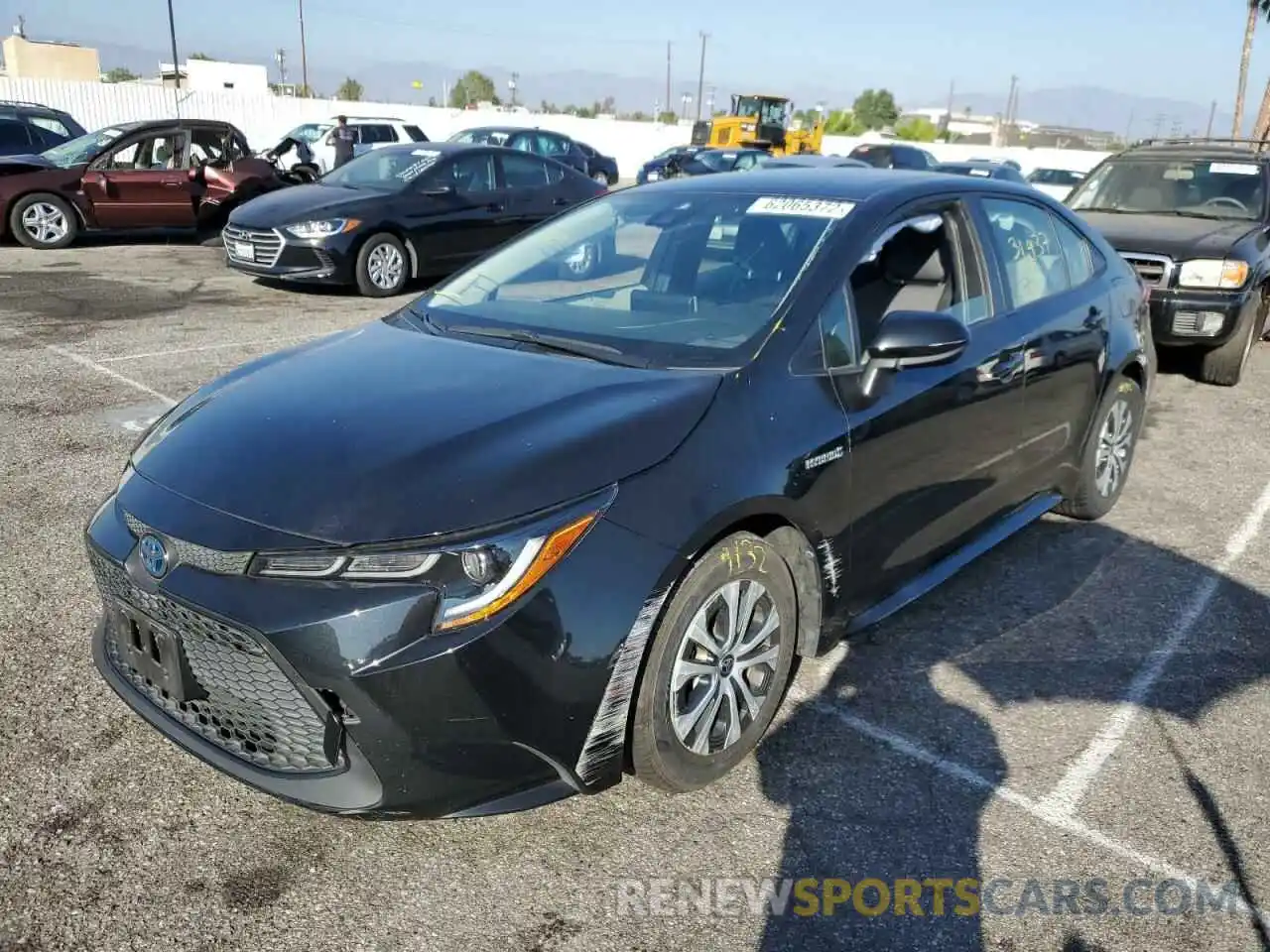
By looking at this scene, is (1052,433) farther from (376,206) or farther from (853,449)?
(376,206)

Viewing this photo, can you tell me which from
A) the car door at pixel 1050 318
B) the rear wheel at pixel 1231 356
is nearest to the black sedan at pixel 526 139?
the rear wheel at pixel 1231 356

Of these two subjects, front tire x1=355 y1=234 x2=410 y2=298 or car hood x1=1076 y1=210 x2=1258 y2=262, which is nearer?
car hood x1=1076 y1=210 x2=1258 y2=262

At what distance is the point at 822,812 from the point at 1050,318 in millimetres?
2314

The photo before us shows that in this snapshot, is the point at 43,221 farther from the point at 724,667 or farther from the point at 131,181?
the point at 724,667

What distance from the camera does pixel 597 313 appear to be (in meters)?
3.48

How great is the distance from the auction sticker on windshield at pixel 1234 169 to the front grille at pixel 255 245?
8.35 metres

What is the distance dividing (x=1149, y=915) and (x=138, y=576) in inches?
99.4

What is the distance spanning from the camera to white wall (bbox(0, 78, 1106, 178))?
1162 inches

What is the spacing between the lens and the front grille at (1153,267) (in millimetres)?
7504

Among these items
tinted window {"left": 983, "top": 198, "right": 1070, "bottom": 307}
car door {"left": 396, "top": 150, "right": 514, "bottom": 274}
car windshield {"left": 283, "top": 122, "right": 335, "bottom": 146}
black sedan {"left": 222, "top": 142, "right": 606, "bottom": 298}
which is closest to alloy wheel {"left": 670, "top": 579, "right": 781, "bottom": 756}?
tinted window {"left": 983, "top": 198, "right": 1070, "bottom": 307}

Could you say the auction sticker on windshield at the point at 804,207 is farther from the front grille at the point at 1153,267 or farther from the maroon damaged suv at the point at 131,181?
the maroon damaged suv at the point at 131,181

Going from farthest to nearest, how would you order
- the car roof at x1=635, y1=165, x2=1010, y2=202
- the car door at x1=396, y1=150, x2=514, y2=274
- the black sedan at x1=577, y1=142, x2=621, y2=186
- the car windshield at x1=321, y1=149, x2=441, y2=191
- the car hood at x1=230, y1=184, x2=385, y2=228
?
the black sedan at x1=577, y1=142, x2=621, y2=186 < the car windshield at x1=321, y1=149, x2=441, y2=191 < the car door at x1=396, y1=150, x2=514, y2=274 < the car hood at x1=230, y1=184, x2=385, y2=228 < the car roof at x1=635, y1=165, x2=1010, y2=202

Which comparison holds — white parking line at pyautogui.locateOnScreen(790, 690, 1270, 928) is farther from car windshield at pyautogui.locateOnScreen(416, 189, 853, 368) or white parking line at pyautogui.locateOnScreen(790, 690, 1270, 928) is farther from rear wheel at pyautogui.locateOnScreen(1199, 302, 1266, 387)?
rear wheel at pyautogui.locateOnScreen(1199, 302, 1266, 387)

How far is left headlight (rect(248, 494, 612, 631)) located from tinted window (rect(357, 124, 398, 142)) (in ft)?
72.1
